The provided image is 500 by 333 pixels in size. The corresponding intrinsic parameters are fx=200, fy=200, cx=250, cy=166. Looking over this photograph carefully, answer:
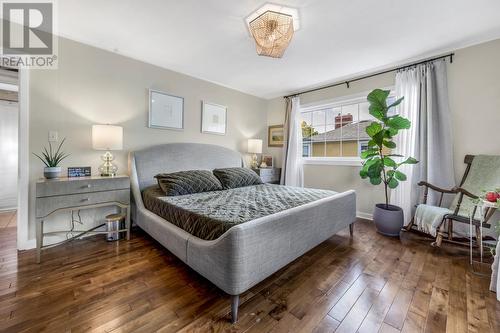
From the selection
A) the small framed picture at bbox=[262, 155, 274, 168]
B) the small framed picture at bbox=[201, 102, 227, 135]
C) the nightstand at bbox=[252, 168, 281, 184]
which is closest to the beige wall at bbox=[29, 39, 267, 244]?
the small framed picture at bbox=[201, 102, 227, 135]

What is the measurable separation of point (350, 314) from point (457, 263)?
1.53 metres

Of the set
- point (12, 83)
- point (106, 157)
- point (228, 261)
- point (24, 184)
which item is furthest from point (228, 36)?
point (12, 83)

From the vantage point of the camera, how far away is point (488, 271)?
6.06 ft

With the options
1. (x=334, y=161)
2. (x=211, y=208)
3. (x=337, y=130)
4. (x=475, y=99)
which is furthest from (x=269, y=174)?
(x=475, y=99)

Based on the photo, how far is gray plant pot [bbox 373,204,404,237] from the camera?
8.44 ft

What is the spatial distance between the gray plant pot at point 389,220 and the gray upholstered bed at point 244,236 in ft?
1.34

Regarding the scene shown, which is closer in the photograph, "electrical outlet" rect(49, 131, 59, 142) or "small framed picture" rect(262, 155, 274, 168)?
"electrical outlet" rect(49, 131, 59, 142)

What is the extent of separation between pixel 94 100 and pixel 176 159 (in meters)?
1.24

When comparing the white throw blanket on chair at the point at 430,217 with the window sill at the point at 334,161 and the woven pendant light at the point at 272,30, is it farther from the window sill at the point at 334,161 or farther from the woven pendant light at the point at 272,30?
the woven pendant light at the point at 272,30

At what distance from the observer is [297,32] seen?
86.2 inches

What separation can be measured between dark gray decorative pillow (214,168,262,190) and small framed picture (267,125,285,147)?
153 centimetres

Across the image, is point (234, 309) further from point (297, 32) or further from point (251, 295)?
point (297, 32)

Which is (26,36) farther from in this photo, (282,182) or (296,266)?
(282,182)

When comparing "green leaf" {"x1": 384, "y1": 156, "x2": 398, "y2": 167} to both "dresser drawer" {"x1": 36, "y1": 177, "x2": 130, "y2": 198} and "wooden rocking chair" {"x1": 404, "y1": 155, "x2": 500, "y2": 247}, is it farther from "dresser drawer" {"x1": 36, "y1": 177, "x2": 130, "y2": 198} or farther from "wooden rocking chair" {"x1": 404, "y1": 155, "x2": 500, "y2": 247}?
"dresser drawer" {"x1": 36, "y1": 177, "x2": 130, "y2": 198}
